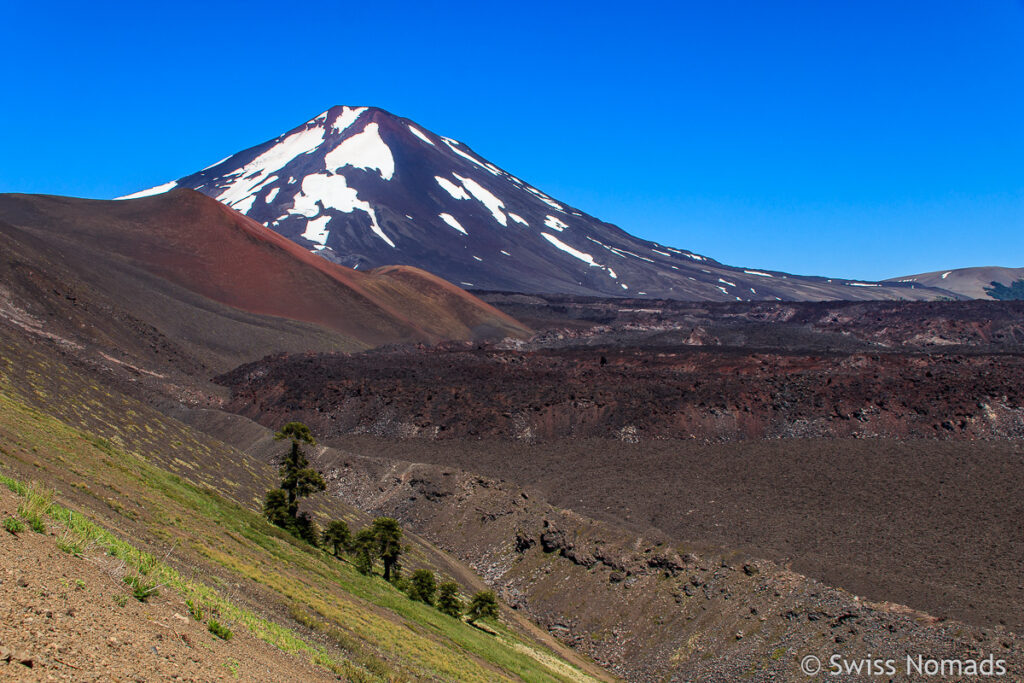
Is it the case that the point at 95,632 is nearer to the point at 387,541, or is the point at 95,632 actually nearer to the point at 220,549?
the point at 220,549

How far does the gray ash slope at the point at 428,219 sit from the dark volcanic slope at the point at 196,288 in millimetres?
48512

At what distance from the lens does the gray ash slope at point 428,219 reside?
14725 centimetres

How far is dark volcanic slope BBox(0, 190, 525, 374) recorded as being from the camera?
49656 mm

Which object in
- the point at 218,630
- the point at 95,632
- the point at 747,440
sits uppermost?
the point at 747,440

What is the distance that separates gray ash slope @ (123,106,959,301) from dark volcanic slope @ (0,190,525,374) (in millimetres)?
48512

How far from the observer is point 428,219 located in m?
162

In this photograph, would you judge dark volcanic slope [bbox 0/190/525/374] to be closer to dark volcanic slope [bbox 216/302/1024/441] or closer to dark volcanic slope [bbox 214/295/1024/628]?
dark volcanic slope [bbox 214/295/1024/628]

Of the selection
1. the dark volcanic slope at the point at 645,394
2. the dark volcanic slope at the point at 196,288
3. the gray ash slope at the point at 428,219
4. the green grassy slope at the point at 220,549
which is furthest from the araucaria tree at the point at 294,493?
the gray ash slope at the point at 428,219

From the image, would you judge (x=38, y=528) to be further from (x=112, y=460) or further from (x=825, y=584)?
(x=825, y=584)

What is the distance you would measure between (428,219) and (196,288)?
9557 cm

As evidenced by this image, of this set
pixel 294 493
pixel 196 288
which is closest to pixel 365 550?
pixel 294 493

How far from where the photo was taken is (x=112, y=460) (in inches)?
680

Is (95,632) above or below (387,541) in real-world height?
above

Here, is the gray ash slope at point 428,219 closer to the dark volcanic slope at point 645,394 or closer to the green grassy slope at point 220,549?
the dark volcanic slope at point 645,394
